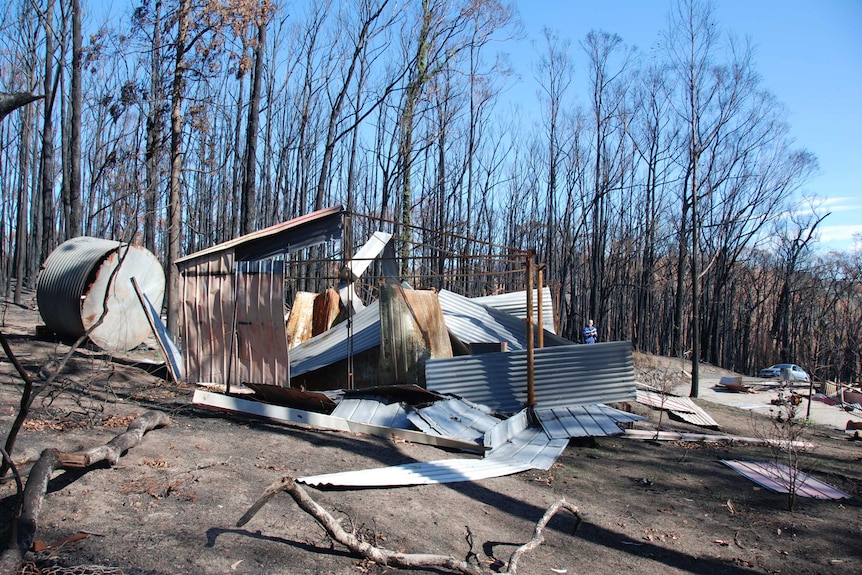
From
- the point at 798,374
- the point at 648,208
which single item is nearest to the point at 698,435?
the point at 798,374

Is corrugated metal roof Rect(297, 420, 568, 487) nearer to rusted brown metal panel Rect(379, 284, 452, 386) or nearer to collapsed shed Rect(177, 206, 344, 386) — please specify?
rusted brown metal panel Rect(379, 284, 452, 386)

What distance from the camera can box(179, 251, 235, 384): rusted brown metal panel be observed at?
32.0ft

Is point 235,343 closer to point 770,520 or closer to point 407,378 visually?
point 407,378

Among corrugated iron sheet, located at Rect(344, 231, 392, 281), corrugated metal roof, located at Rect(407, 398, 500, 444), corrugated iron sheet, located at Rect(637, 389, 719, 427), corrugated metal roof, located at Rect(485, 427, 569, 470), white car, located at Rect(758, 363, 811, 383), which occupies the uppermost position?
corrugated iron sheet, located at Rect(344, 231, 392, 281)

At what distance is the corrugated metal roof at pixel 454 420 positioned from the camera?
26.3 feet

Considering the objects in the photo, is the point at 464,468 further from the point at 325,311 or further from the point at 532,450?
the point at 325,311

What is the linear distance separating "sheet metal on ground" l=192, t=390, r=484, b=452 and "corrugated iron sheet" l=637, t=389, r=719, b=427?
492 cm

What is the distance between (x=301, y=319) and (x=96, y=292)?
403 centimetres

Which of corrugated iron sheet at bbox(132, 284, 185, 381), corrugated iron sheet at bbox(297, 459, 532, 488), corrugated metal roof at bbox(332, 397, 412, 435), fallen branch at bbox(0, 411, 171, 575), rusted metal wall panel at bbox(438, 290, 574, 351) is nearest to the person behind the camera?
fallen branch at bbox(0, 411, 171, 575)

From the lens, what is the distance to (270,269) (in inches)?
376

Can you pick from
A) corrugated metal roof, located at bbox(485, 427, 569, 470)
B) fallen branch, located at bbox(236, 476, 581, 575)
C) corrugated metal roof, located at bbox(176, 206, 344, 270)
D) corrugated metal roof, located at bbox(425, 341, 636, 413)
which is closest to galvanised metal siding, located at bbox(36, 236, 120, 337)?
corrugated metal roof, located at bbox(176, 206, 344, 270)

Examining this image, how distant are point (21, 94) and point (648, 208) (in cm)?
3846

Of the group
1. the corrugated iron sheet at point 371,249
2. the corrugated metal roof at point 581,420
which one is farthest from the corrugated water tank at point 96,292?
the corrugated metal roof at point 581,420

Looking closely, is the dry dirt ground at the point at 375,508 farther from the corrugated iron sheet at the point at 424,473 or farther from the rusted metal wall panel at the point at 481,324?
the rusted metal wall panel at the point at 481,324
